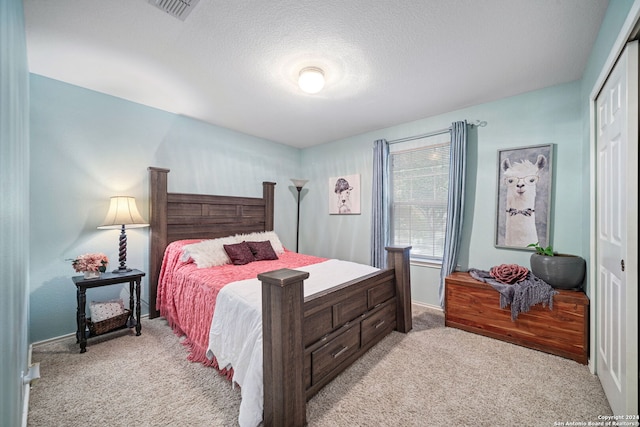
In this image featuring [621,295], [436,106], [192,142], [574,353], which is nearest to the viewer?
[621,295]

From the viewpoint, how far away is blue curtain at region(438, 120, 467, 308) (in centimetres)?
302

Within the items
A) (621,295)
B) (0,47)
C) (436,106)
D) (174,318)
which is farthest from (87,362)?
(436,106)

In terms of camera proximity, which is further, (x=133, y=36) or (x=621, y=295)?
(x=133, y=36)

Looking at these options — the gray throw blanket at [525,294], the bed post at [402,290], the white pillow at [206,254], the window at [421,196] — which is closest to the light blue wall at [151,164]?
the window at [421,196]

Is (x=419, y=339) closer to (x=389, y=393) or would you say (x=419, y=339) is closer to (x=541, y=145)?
(x=389, y=393)

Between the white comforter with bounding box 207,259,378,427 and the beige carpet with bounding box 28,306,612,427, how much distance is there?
7.7 inches

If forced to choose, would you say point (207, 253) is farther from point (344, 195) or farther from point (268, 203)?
point (344, 195)

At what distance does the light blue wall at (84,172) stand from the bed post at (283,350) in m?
2.43

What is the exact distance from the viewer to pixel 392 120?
3.53 m

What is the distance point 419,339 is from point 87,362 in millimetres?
2898

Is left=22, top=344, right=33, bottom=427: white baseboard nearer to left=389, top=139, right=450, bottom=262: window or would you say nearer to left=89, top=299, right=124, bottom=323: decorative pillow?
left=89, top=299, right=124, bottom=323: decorative pillow

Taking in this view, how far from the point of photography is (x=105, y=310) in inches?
100

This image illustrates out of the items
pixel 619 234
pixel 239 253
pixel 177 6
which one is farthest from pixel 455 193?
pixel 177 6

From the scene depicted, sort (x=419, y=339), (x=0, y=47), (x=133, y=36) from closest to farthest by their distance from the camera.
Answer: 1. (x=0, y=47)
2. (x=133, y=36)
3. (x=419, y=339)
